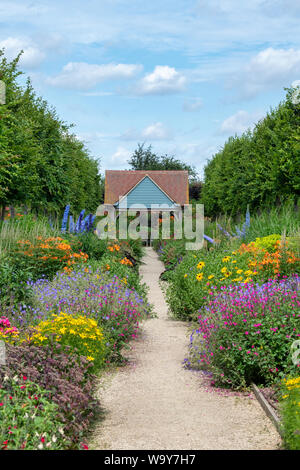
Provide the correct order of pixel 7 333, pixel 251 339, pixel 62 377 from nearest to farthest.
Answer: pixel 62 377 → pixel 7 333 → pixel 251 339

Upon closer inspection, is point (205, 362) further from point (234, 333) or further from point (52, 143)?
point (52, 143)

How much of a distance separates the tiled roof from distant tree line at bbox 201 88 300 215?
338 centimetres

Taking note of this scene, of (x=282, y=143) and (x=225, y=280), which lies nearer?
(x=225, y=280)

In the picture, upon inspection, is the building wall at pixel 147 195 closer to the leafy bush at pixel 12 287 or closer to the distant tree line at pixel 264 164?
the distant tree line at pixel 264 164

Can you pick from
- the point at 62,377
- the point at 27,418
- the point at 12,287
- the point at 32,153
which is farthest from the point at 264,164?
the point at 27,418

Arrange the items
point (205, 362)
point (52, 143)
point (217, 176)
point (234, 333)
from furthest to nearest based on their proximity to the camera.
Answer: point (217, 176)
point (52, 143)
point (205, 362)
point (234, 333)

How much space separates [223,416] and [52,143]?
21.0 metres

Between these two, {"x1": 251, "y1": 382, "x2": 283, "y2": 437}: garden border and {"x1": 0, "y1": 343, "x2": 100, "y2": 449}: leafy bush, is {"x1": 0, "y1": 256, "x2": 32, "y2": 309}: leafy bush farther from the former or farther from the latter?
{"x1": 251, "y1": 382, "x2": 283, "y2": 437}: garden border

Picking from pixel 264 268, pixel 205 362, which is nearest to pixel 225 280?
pixel 264 268

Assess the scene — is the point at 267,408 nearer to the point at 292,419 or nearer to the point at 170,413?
the point at 170,413

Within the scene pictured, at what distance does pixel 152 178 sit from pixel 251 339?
3857 cm

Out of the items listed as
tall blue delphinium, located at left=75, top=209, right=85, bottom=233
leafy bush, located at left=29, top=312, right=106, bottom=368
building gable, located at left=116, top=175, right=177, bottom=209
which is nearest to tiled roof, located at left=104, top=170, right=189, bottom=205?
building gable, located at left=116, top=175, right=177, bottom=209

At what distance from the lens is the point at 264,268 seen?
999cm

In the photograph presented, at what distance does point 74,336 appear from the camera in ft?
18.4
